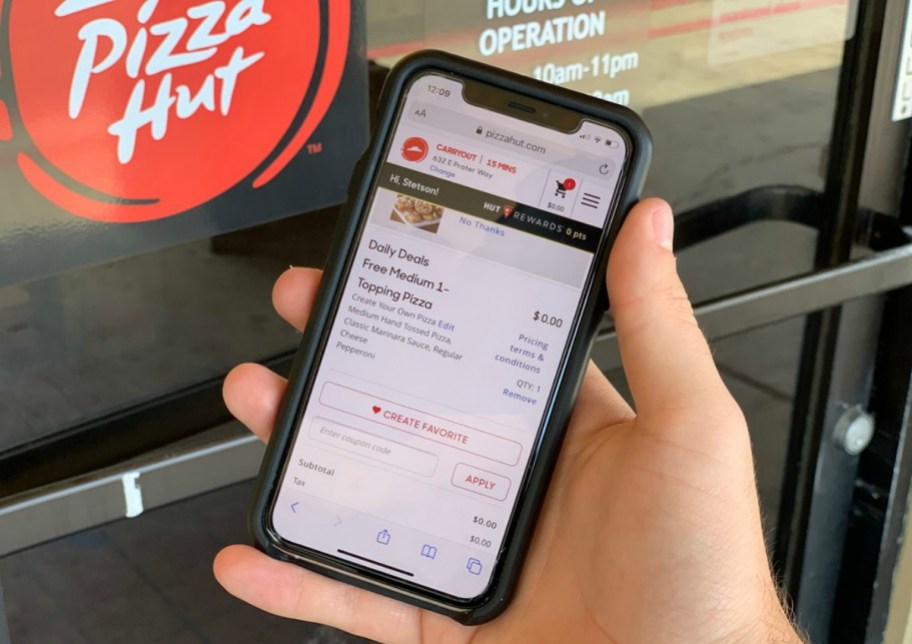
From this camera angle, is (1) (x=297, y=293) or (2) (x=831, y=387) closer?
(1) (x=297, y=293)

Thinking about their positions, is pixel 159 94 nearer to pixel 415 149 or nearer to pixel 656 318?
pixel 415 149

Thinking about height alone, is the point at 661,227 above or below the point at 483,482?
above

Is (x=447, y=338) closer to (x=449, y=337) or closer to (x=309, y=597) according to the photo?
(x=449, y=337)

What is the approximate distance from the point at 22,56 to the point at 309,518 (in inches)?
12.1

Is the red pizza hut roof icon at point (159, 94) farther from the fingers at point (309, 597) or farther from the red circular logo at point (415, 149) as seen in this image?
the fingers at point (309, 597)

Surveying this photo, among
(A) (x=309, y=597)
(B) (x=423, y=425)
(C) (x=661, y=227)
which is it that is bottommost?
(A) (x=309, y=597)

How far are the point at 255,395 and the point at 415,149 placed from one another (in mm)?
183

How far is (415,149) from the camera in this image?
2.05 ft

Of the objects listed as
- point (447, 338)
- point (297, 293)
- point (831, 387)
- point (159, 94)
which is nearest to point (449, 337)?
point (447, 338)

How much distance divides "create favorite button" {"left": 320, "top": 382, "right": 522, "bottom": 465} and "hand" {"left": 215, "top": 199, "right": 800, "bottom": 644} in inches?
2.1

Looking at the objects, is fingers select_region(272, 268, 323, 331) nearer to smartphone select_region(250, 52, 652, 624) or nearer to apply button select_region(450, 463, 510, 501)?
smartphone select_region(250, 52, 652, 624)

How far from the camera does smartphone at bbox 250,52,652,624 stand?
61 cm

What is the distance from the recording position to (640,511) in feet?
1.97

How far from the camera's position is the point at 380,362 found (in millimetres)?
630
